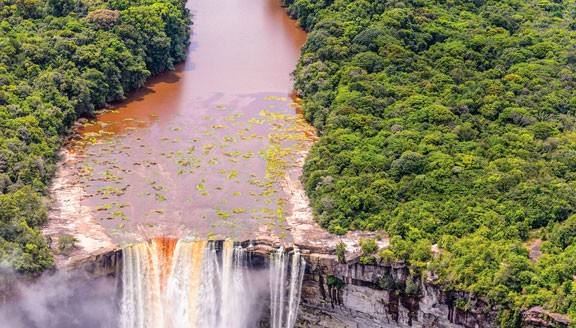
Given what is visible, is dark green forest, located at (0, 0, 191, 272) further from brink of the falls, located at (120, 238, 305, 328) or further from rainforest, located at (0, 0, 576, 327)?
brink of the falls, located at (120, 238, 305, 328)

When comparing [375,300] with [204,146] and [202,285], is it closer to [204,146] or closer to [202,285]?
[202,285]

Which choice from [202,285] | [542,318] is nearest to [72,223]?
[202,285]

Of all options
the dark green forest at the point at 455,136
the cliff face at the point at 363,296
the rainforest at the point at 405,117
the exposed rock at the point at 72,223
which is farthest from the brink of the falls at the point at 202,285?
the dark green forest at the point at 455,136

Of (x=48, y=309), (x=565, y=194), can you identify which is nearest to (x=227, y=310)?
(x=48, y=309)

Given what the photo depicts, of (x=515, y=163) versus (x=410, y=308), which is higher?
(x=515, y=163)

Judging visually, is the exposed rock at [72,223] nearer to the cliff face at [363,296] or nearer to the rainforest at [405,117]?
the cliff face at [363,296]

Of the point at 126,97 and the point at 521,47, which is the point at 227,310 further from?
the point at 521,47
